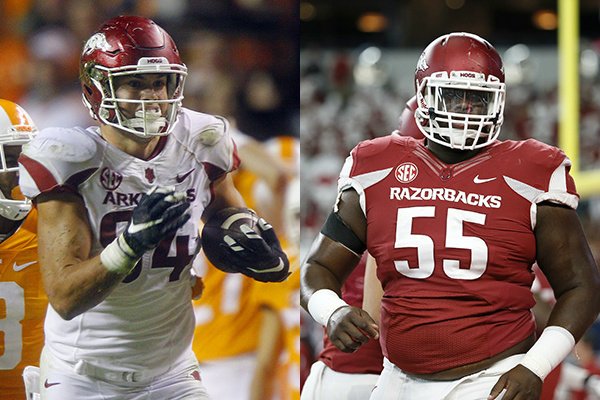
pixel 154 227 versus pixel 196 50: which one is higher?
pixel 196 50

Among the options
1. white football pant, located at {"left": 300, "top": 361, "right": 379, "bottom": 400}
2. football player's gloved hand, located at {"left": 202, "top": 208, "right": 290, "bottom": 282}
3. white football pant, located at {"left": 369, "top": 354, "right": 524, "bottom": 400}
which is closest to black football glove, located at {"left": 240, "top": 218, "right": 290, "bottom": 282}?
football player's gloved hand, located at {"left": 202, "top": 208, "right": 290, "bottom": 282}

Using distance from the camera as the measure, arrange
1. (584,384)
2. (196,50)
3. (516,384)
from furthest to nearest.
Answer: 1. (584,384)
2. (196,50)
3. (516,384)

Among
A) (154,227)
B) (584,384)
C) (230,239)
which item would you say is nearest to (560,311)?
(230,239)

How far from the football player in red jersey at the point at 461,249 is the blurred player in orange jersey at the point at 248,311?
0.12 m

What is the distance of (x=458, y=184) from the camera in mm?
2412

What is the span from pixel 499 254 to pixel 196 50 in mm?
802

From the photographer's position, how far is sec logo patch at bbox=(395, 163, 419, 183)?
2.45 meters

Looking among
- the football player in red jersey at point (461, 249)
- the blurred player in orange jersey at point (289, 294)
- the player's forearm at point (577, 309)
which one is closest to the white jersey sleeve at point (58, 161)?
the blurred player in orange jersey at point (289, 294)

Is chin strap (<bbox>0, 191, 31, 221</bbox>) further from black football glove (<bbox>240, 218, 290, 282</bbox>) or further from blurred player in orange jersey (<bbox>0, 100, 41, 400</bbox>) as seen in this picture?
black football glove (<bbox>240, 218, 290, 282</bbox>)

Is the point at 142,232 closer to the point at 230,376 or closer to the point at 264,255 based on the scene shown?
the point at 264,255

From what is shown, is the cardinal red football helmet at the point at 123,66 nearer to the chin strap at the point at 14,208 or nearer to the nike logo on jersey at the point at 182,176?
the nike logo on jersey at the point at 182,176

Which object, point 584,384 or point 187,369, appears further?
point 584,384

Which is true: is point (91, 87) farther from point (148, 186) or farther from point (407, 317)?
point (407, 317)

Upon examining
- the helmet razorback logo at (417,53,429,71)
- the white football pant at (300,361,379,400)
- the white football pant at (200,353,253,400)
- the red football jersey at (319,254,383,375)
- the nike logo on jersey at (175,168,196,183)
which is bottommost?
the white football pant at (300,361,379,400)
